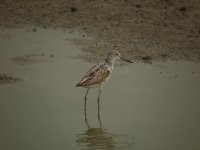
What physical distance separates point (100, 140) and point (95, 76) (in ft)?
5.37

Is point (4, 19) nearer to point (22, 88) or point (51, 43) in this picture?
point (51, 43)

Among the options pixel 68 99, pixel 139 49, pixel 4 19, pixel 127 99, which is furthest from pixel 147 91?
pixel 4 19

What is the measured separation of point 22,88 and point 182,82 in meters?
2.78

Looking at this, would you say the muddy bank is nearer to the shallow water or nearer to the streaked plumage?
the shallow water

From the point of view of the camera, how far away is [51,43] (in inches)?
492

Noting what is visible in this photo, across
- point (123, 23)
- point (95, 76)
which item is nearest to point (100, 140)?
point (95, 76)

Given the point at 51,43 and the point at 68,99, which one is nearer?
the point at 68,99

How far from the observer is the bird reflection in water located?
27.4 ft

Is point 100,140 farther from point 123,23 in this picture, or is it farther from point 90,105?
point 123,23

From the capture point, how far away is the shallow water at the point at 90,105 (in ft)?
27.8

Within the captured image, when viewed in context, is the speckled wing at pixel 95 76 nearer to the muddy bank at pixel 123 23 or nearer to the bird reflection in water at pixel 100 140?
the bird reflection in water at pixel 100 140

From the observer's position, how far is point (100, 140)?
8617 millimetres

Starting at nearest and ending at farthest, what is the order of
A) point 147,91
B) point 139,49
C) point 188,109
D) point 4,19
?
point 188,109 < point 147,91 < point 139,49 < point 4,19

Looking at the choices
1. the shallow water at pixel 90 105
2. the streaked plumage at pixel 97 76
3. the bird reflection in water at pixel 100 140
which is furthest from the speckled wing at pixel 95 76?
the bird reflection in water at pixel 100 140
